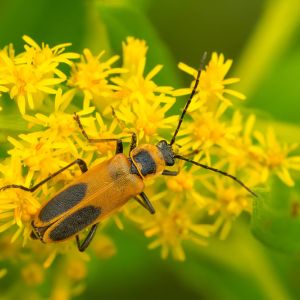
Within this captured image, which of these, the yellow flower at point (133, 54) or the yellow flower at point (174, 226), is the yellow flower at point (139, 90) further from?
the yellow flower at point (174, 226)

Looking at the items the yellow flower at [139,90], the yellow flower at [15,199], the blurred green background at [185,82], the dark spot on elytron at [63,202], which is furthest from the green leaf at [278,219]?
the yellow flower at [15,199]

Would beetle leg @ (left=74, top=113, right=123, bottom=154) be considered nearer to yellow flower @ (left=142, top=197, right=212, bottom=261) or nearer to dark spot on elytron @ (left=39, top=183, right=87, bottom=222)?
dark spot on elytron @ (left=39, top=183, right=87, bottom=222)

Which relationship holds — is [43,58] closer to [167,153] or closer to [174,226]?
[167,153]

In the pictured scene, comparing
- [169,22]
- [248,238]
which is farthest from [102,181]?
[169,22]

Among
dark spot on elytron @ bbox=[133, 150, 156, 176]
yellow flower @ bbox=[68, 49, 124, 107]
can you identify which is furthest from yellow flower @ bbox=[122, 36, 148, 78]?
dark spot on elytron @ bbox=[133, 150, 156, 176]

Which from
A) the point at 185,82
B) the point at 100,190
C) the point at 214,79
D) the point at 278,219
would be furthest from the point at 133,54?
the point at 185,82

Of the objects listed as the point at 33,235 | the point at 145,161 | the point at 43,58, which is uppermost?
the point at 43,58
